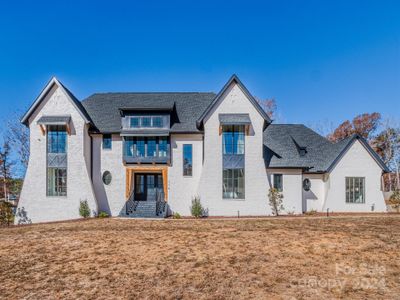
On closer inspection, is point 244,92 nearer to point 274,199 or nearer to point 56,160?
Result: point 274,199

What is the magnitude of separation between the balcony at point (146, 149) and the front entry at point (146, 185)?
5.70 ft

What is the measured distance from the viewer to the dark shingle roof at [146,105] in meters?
22.6

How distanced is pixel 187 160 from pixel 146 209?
206 inches

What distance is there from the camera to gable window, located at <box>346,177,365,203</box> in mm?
21641

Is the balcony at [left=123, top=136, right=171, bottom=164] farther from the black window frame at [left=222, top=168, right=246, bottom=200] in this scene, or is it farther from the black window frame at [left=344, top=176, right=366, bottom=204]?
the black window frame at [left=344, top=176, right=366, bottom=204]

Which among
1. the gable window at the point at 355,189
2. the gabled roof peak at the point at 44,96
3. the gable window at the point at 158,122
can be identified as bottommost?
the gable window at the point at 355,189

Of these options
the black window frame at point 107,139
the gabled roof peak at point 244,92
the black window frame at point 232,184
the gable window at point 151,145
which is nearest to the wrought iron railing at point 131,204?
the gable window at point 151,145

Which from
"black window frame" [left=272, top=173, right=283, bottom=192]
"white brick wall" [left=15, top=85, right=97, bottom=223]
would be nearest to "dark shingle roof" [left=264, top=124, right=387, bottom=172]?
"black window frame" [left=272, top=173, right=283, bottom=192]

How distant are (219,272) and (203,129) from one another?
13942mm

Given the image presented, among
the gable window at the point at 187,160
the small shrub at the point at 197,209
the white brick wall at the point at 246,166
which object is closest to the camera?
the small shrub at the point at 197,209

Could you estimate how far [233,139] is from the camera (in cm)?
2108

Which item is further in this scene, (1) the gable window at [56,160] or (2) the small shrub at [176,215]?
(1) the gable window at [56,160]

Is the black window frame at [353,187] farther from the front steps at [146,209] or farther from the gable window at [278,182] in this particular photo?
the front steps at [146,209]

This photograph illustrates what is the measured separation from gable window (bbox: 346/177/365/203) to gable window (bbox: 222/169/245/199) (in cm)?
907
